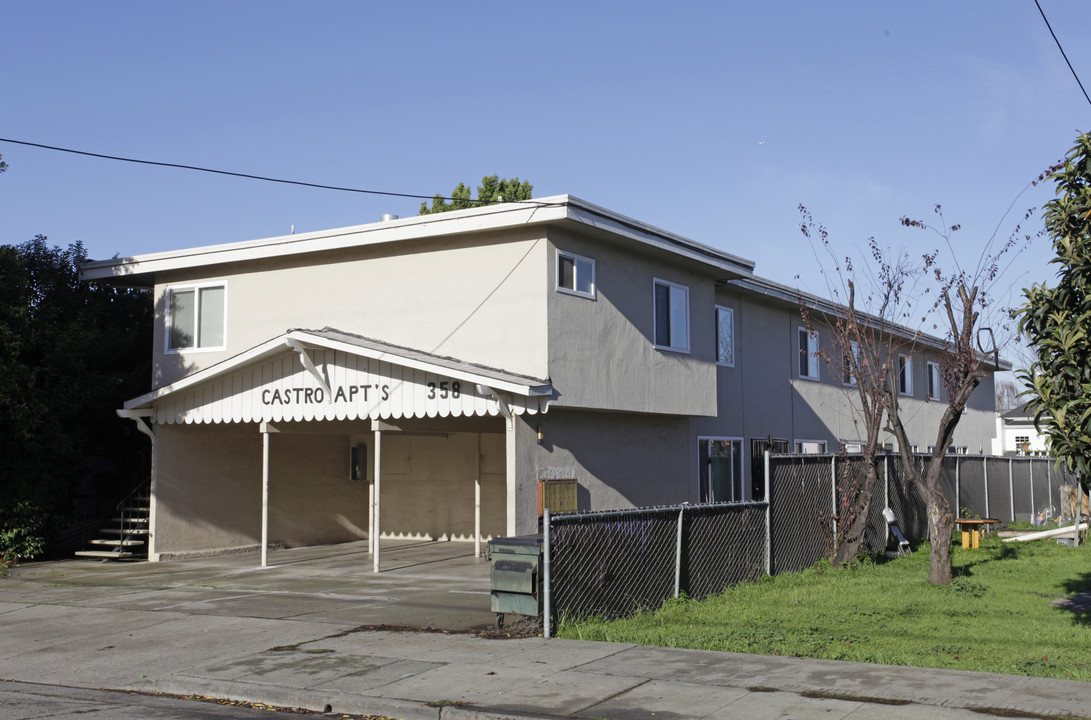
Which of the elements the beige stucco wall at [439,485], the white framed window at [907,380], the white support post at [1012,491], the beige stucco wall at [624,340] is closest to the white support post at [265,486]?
the beige stucco wall at [439,485]

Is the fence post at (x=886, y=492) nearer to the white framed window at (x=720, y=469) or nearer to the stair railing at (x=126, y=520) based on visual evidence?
the white framed window at (x=720, y=469)

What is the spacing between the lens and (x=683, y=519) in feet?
38.5

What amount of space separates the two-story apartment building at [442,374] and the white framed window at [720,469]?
2.2 inches

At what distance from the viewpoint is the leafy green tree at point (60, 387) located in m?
17.0

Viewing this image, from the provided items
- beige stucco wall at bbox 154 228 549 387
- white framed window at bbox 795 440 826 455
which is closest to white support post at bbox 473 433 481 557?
beige stucco wall at bbox 154 228 549 387

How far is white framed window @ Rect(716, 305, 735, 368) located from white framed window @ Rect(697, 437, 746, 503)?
→ 1694 millimetres

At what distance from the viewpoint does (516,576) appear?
33.0 feet

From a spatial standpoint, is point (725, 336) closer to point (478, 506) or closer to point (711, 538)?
point (478, 506)

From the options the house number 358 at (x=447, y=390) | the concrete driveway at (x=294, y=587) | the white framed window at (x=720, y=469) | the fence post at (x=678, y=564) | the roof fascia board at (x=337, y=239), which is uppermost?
the roof fascia board at (x=337, y=239)

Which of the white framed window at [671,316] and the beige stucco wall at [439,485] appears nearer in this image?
the white framed window at [671,316]

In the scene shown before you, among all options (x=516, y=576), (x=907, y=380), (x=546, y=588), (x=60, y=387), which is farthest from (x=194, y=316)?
(x=907, y=380)

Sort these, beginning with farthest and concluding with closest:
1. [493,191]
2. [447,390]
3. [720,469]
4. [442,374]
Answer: [493,191] → [720,469] → [447,390] → [442,374]

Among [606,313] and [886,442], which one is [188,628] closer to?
[606,313]

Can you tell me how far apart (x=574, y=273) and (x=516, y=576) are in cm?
712
